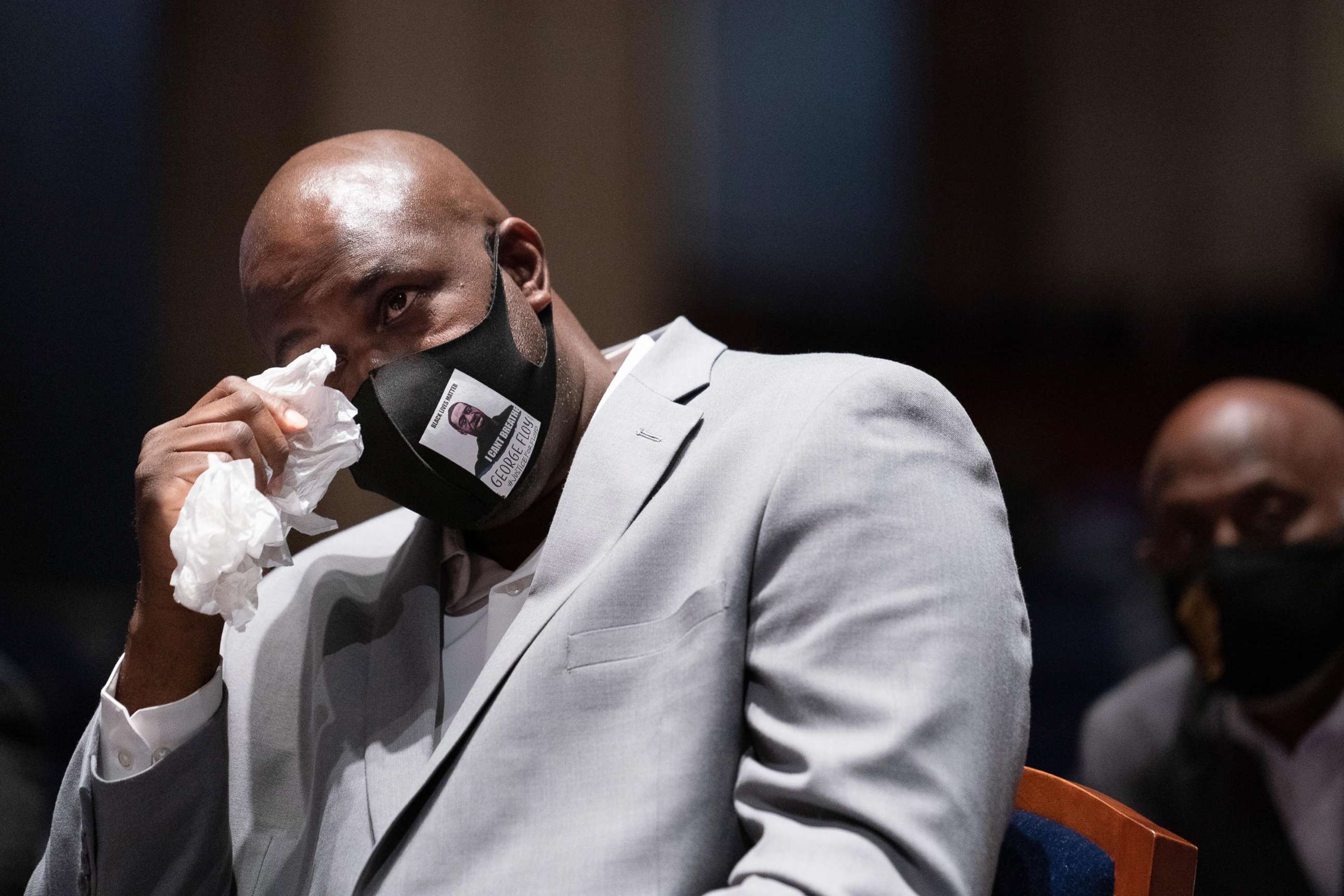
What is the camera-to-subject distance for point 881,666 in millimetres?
1043

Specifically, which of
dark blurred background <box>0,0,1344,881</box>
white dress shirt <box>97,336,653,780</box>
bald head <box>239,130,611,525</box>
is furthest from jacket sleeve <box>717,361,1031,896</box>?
dark blurred background <box>0,0,1344,881</box>

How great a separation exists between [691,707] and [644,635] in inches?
4.1

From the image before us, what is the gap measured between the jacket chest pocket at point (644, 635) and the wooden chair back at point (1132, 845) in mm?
417

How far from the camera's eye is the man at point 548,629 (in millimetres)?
1049

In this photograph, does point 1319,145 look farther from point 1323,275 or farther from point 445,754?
point 445,754

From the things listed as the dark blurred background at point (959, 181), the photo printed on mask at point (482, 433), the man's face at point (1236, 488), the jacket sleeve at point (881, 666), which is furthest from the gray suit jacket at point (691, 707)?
the man's face at point (1236, 488)

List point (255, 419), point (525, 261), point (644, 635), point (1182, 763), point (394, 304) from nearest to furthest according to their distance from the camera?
point (644, 635)
point (255, 419)
point (394, 304)
point (525, 261)
point (1182, 763)

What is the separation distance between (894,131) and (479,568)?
1.55m

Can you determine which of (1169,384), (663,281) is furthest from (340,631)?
(1169,384)

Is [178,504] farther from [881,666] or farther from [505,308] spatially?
[881,666]

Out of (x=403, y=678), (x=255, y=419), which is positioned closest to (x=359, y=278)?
(x=255, y=419)

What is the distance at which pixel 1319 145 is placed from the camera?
258 centimetres

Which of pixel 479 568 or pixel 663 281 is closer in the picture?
pixel 479 568

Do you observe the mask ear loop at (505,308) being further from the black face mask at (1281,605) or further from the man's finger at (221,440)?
the black face mask at (1281,605)
